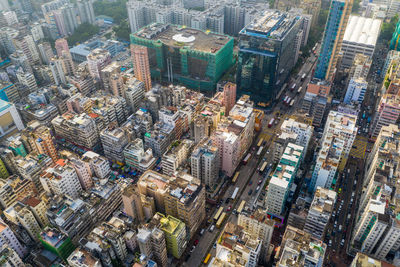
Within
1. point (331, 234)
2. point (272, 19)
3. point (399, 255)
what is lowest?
point (331, 234)

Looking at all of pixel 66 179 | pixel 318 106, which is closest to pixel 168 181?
pixel 66 179

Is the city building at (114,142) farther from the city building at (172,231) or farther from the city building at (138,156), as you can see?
the city building at (172,231)

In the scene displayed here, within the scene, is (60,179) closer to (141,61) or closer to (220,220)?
(220,220)

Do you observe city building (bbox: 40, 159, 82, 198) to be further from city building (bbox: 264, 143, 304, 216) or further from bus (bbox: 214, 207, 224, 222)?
city building (bbox: 264, 143, 304, 216)

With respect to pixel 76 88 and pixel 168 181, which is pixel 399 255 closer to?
pixel 168 181

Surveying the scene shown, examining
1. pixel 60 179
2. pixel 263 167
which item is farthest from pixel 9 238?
pixel 263 167

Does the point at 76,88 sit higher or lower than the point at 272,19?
lower
